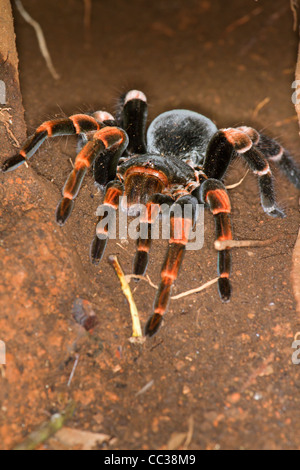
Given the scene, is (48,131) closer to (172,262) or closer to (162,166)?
(162,166)

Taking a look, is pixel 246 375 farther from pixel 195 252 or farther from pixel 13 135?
pixel 13 135

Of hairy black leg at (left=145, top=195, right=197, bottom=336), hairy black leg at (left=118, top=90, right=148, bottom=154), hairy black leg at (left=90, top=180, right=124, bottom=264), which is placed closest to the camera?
hairy black leg at (left=145, top=195, right=197, bottom=336)

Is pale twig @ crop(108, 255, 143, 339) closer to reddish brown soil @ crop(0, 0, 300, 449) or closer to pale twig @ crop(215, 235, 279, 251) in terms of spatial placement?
reddish brown soil @ crop(0, 0, 300, 449)

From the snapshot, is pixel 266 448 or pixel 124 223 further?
pixel 124 223

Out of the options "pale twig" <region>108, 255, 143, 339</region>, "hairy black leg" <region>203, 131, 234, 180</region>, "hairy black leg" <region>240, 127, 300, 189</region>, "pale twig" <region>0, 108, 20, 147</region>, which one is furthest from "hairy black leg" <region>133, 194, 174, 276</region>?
"hairy black leg" <region>240, 127, 300, 189</region>

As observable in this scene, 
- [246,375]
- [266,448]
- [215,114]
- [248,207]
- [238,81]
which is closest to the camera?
[266,448]

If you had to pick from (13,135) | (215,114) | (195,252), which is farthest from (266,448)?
(215,114)

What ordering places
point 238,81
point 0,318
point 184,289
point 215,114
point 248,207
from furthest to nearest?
point 238,81
point 215,114
point 248,207
point 184,289
point 0,318
